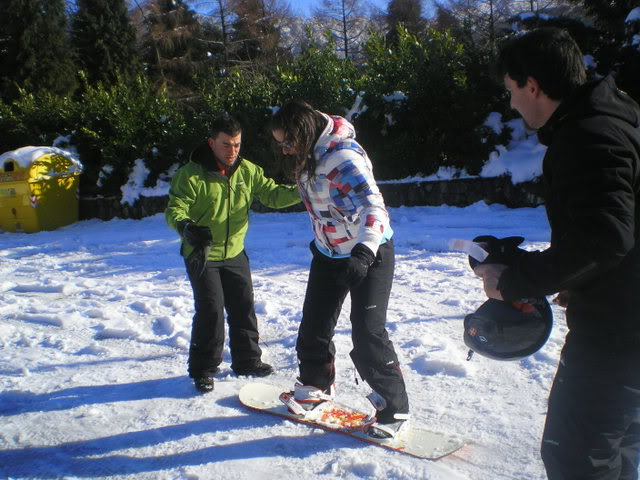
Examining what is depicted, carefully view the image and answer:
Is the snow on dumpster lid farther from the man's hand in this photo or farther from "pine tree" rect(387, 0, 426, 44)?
"pine tree" rect(387, 0, 426, 44)

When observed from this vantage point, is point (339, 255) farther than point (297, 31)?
No

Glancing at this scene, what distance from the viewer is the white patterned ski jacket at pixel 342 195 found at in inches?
102

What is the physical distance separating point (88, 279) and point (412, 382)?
442 cm

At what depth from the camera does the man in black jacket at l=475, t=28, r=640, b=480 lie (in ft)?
4.37

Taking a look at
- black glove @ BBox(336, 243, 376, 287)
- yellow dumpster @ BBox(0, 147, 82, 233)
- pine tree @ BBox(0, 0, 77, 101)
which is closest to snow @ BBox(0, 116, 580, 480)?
black glove @ BBox(336, 243, 376, 287)

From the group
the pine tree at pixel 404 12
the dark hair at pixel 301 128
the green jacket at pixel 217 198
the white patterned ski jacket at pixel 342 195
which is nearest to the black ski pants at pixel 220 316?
the green jacket at pixel 217 198

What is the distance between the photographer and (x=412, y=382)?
11.3 feet

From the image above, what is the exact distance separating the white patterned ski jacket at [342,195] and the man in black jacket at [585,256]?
3.21 ft

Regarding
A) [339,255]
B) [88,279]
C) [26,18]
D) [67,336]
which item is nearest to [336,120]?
[339,255]

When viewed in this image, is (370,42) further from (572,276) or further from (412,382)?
(572,276)

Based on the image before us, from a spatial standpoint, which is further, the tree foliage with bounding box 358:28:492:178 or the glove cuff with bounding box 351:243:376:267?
the tree foliage with bounding box 358:28:492:178

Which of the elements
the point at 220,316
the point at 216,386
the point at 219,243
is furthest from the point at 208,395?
the point at 219,243

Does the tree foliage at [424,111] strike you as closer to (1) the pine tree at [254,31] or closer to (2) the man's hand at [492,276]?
(2) the man's hand at [492,276]

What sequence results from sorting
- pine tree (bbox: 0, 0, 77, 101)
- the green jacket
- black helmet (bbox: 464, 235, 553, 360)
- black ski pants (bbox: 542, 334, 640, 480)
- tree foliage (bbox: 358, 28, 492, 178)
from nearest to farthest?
black ski pants (bbox: 542, 334, 640, 480)
black helmet (bbox: 464, 235, 553, 360)
the green jacket
tree foliage (bbox: 358, 28, 492, 178)
pine tree (bbox: 0, 0, 77, 101)
